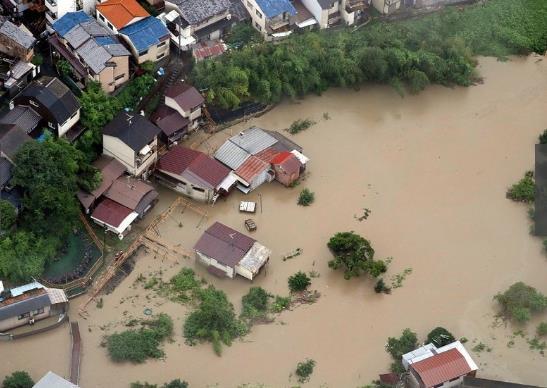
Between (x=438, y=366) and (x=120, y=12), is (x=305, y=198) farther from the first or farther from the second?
(x=120, y=12)

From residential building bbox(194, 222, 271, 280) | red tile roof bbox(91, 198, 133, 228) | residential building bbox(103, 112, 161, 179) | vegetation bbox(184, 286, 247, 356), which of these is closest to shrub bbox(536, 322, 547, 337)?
residential building bbox(194, 222, 271, 280)

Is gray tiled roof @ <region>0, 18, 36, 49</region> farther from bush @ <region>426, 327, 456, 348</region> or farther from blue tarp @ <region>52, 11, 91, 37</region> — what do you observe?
bush @ <region>426, 327, 456, 348</region>

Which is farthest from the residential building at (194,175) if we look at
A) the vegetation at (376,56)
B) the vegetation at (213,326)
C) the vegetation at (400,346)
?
the vegetation at (400,346)

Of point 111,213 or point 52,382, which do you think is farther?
point 111,213

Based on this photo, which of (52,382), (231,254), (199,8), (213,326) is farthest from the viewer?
(199,8)

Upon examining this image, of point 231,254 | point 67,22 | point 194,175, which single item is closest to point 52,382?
point 231,254

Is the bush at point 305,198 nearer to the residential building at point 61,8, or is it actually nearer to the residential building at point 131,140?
the residential building at point 131,140
